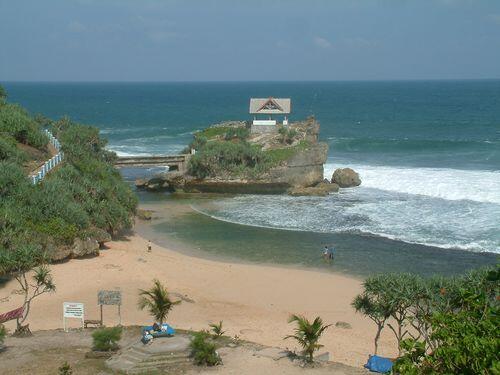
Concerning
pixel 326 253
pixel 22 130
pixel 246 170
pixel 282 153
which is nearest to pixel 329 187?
pixel 282 153

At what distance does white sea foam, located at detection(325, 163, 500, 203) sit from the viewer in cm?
4434

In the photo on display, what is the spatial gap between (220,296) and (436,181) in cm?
2739

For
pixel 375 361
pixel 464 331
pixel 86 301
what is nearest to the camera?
pixel 464 331

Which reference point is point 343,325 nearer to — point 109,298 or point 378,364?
point 378,364

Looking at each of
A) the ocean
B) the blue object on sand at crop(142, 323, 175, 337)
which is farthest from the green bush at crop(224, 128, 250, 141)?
the blue object on sand at crop(142, 323, 175, 337)

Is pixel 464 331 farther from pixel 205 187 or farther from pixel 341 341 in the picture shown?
pixel 205 187

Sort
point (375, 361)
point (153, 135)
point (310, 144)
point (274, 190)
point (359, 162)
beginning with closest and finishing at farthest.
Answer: point (375, 361), point (274, 190), point (310, 144), point (359, 162), point (153, 135)

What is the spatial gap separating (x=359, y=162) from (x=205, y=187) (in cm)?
1800

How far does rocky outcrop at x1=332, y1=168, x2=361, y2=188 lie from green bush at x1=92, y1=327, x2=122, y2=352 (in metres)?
32.3

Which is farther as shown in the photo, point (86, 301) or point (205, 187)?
point (205, 187)

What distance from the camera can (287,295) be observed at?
2589 cm

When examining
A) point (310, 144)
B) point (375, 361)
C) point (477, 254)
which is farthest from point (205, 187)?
point (375, 361)

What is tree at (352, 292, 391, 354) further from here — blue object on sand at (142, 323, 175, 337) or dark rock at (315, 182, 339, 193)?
dark rock at (315, 182, 339, 193)

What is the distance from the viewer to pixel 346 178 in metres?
48.8
